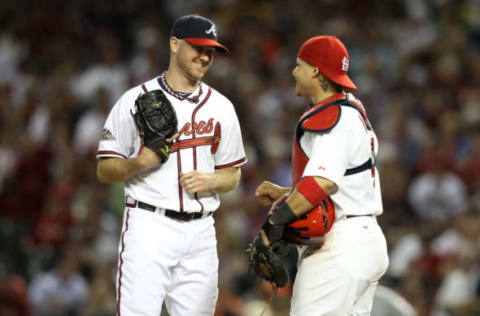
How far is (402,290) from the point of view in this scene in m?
7.75

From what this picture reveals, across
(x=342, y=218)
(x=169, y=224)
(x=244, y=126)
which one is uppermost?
(x=342, y=218)

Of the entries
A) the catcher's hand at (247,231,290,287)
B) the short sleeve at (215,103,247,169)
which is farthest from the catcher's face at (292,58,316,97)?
the catcher's hand at (247,231,290,287)

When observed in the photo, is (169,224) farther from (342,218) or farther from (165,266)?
(342,218)

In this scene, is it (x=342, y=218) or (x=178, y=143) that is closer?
(x=342, y=218)

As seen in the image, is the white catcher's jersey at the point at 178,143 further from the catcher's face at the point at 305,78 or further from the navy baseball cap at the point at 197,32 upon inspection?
the catcher's face at the point at 305,78

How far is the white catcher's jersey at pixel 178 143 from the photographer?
4.55 meters

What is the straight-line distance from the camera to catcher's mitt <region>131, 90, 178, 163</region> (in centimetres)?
438

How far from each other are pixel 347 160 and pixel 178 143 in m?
1.00

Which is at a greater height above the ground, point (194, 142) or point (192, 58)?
point (192, 58)

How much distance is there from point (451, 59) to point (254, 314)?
451 cm

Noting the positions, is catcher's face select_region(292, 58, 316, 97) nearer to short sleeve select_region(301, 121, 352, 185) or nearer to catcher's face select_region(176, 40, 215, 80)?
short sleeve select_region(301, 121, 352, 185)

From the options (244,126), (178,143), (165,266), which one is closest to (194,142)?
(178,143)

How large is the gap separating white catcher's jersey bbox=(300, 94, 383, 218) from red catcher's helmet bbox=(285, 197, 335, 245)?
8cm

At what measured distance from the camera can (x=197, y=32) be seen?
179 inches
